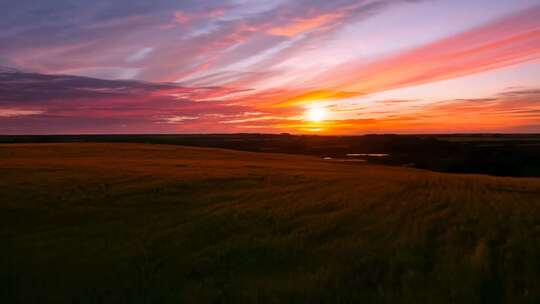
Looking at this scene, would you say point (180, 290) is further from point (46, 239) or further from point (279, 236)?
point (46, 239)

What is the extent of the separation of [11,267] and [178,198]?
7925 millimetres

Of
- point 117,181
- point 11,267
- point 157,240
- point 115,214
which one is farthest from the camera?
point 117,181

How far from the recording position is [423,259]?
28.0 feet

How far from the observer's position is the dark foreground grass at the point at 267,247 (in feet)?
24.0

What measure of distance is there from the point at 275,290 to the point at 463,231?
6.37 meters

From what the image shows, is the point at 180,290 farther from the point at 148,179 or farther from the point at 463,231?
the point at 148,179

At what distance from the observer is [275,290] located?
24.2ft

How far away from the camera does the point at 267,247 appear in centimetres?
965

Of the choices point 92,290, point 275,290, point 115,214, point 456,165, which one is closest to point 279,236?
point 275,290

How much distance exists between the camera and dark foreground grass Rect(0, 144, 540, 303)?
24.0 ft

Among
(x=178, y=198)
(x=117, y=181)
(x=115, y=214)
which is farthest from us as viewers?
(x=117, y=181)

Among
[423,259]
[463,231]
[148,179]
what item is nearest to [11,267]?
[423,259]

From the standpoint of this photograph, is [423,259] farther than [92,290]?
Yes

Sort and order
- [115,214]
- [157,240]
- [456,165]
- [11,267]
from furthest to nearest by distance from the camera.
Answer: [456,165], [115,214], [157,240], [11,267]
